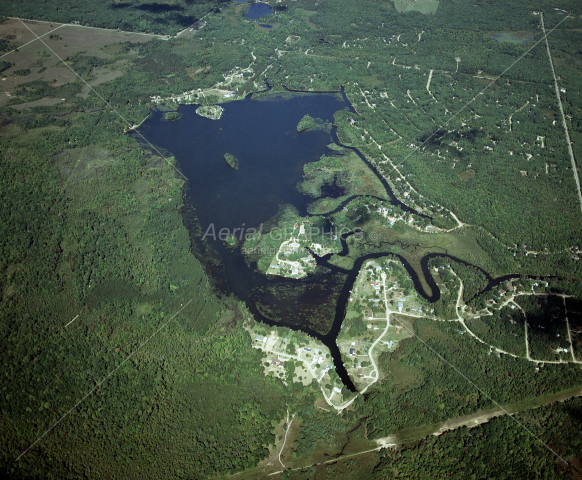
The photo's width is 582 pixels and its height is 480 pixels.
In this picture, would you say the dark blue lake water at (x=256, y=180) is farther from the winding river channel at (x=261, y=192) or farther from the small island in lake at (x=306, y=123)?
the small island in lake at (x=306, y=123)

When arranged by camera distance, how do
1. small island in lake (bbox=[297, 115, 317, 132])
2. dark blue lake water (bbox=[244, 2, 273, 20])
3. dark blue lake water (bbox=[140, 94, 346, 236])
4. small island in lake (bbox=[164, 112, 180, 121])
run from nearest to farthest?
dark blue lake water (bbox=[140, 94, 346, 236])
small island in lake (bbox=[297, 115, 317, 132])
small island in lake (bbox=[164, 112, 180, 121])
dark blue lake water (bbox=[244, 2, 273, 20])

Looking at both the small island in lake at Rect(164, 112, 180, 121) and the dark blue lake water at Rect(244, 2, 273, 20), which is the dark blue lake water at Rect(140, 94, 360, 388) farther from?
the dark blue lake water at Rect(244, 2, 273, 20)

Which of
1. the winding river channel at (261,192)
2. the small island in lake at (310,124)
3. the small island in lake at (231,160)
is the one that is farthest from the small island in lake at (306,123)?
the small island in lake at (231,160)

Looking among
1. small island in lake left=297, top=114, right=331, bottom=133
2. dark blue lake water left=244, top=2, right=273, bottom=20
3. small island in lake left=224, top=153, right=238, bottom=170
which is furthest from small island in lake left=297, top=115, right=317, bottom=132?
dark blue lake water left=244, top=2, right=273, bottom=20

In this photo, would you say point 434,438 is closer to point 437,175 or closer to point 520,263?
point 520,263

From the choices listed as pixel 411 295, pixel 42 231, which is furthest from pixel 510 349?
pixel 42 231
